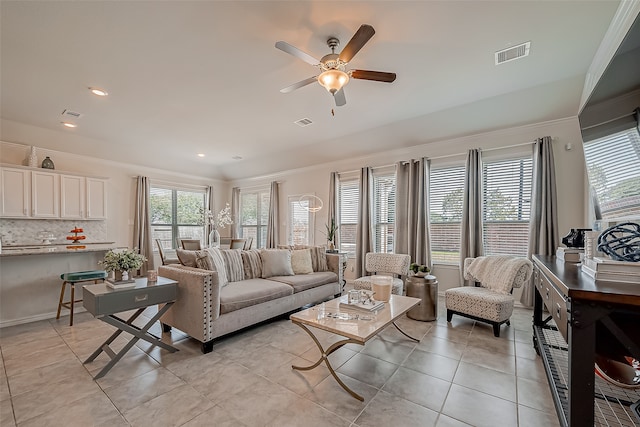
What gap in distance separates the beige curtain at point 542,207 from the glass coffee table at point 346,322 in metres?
2.49

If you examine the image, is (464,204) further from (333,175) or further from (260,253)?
(260,253)

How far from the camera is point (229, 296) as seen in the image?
2850 millimetres

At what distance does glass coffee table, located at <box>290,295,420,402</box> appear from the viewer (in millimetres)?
1917

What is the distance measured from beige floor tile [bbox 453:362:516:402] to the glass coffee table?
0.67 metres

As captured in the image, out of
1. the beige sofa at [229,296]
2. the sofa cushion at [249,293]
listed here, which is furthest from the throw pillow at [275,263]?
the sofa cushion at [249,293]

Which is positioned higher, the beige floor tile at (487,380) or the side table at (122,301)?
the side table at (122,301)

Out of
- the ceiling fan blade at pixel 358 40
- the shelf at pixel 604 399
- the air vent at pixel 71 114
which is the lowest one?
the shelf at pixel 604 399

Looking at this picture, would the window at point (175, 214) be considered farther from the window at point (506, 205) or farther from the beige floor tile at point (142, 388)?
the window at point (506, 205)

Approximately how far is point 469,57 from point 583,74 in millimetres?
1501

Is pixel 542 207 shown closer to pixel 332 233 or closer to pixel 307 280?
pixel 332 233

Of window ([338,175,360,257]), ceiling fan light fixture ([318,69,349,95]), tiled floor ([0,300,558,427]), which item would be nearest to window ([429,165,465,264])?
window ([338,175,360,257])

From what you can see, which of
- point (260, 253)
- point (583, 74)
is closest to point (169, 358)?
point (260, 253)

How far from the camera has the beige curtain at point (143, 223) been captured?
633 cm

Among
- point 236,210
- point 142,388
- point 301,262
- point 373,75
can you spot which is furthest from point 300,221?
point 142,388
